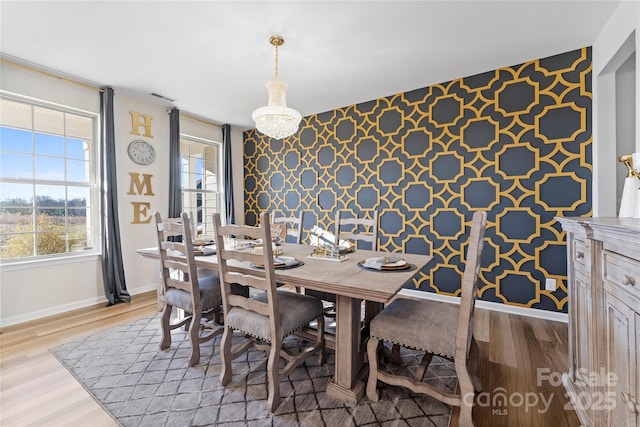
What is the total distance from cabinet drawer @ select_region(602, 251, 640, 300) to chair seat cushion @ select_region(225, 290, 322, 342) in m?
1.48

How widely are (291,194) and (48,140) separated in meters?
3.05

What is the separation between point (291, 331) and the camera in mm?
1715

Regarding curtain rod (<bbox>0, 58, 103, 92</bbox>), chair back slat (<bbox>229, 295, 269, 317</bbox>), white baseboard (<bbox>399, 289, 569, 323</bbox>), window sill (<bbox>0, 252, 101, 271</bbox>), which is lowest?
white baseboard (<bbox>399, 289, 569, 323</bbox>)

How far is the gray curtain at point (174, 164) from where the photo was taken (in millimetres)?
4062

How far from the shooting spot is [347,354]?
1673mm

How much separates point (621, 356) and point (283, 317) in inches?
59.4

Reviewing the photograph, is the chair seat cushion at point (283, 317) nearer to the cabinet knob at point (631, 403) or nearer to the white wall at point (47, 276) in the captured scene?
the cabinet knob at point (631, 403)

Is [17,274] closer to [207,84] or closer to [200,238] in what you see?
[200,238]

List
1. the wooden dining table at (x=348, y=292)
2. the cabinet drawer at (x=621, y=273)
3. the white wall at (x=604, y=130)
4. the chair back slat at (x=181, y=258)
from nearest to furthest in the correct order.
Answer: the cabinet drawer at (x=621, y=273) < the wooden dining table at (x=348, y=292) < the chair back slat at (x=181, y=258) < the white wall at (x=604, y=130)

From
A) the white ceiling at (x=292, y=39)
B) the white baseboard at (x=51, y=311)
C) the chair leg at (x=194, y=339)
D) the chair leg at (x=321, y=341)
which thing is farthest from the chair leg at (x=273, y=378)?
the white baseboard at (x=51, y=311)

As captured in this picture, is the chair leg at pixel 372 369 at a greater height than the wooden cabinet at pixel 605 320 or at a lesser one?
lesser

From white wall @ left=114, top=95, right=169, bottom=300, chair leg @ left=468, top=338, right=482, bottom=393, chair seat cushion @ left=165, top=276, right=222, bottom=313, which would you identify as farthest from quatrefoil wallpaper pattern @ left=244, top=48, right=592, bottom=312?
chair seat cushion @ left=165, top=276, right=222, bottom=313

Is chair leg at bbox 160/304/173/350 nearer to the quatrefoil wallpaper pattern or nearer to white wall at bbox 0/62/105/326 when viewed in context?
white wall at bbox 0/62/105/326

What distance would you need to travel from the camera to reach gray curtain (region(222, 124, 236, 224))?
493 centimetres
